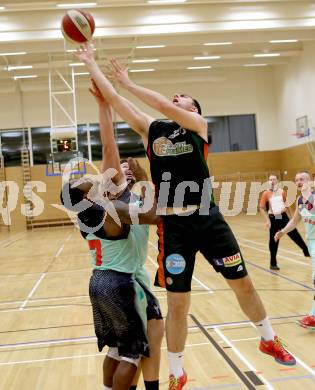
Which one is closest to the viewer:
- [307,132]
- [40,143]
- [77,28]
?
[77,28]

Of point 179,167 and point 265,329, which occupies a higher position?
point 179,167

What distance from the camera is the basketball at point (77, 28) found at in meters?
3.33

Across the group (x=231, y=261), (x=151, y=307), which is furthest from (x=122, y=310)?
(x=231, y=261)

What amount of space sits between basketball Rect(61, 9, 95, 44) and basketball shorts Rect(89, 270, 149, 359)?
1.59 metres

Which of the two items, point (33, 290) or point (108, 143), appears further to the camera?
point (33, 290)

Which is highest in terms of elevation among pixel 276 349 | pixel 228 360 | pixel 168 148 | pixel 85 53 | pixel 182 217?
pixel 85 53

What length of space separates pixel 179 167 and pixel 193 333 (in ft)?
9.77

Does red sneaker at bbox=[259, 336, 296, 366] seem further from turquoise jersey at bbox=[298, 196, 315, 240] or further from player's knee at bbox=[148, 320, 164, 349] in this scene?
turquoise jersey at bbox=[298, 196, 315, 240]

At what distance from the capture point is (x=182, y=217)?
3.38 meters

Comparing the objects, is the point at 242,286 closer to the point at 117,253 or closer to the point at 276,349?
the point at 276,349

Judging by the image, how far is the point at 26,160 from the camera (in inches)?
1078

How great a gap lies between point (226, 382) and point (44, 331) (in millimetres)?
2845

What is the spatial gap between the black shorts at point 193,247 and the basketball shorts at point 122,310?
12.2 inches

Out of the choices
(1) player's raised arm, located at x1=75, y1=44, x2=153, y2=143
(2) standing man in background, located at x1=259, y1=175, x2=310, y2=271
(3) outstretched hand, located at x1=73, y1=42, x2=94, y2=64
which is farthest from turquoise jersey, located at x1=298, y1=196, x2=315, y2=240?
(2) standing man in background, located at x1=259, y1=175, x2=310, y2=271
